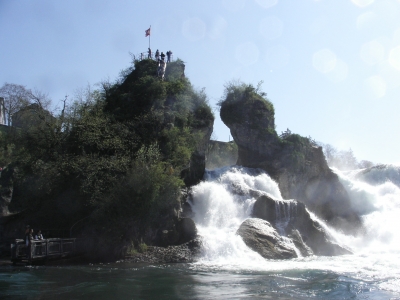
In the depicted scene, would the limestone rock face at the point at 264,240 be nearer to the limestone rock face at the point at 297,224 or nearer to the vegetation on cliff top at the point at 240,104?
the limestone rock face at the point at 297,224

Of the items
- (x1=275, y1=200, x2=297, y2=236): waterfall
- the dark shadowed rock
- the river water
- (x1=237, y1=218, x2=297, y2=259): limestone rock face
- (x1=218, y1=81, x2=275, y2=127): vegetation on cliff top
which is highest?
(x1=218, y1=81, x2=275, y2=127): vegetation on cliff top

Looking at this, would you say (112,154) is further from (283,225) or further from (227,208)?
(283,225)

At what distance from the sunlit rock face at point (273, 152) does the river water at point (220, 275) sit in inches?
334

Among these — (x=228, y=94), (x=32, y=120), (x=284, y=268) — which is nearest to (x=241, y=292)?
(x=284, y=268)

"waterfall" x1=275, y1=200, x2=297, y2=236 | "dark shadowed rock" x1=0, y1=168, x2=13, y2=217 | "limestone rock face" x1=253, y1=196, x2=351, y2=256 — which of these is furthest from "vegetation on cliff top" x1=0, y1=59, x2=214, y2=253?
"waterfall" x1=275, y1=200, x2=297, y2=236

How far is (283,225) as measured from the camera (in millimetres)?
30656

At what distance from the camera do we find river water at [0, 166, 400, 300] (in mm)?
14930

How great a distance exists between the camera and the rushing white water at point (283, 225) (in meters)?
22.6

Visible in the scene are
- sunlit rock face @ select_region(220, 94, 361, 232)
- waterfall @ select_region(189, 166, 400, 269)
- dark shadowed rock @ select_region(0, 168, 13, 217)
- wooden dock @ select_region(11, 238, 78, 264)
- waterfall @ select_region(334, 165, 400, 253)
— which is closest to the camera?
wooden dock @ select_region(11, 238, 78, 264)

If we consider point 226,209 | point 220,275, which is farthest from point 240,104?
point 220,275

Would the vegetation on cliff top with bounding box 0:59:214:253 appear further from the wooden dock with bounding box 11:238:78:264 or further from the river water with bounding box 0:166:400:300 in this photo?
the river water with bounding box 0:166:400:300

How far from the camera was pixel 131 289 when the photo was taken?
50.8 feet

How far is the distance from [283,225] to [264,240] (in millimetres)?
4313

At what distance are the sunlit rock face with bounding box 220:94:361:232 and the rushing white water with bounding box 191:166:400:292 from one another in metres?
3.03
